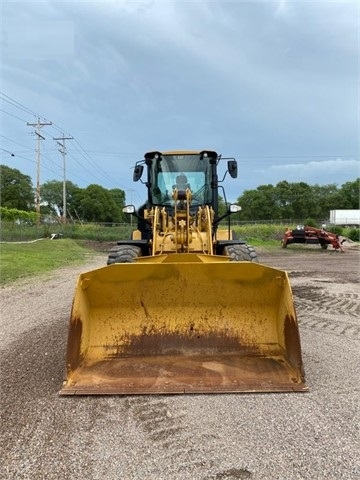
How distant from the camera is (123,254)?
19.7ft

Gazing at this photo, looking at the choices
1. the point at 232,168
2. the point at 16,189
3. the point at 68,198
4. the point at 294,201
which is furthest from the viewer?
the point at 68,198

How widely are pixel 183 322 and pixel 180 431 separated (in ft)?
4.31

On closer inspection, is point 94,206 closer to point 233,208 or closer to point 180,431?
point 233,208

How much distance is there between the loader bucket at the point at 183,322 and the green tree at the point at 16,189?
63.2 metres

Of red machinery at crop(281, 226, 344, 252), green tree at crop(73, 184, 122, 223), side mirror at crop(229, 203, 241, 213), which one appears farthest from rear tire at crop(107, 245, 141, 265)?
green tree at crop(73, 184, 122, 223)

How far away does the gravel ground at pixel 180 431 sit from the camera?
7.85 ft

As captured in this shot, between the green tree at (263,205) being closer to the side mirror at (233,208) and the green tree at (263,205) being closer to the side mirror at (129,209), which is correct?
the side mirror at (233,208)

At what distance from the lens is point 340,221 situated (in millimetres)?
65562

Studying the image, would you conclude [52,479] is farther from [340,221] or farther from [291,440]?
[340,221]

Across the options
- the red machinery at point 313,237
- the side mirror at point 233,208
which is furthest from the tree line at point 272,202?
the side mirror at point 233,208

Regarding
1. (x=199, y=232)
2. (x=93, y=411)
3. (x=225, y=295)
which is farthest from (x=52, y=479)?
(x=199, y=232)

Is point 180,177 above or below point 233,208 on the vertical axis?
above

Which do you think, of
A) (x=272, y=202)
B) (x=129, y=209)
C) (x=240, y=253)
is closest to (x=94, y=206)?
(x=272, y=202)

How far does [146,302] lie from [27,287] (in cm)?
621
